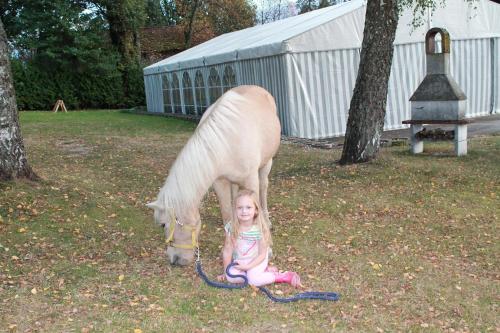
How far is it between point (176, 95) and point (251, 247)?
17.8 metres

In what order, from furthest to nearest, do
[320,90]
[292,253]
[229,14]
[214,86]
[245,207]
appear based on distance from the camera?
[229,14], [214,86], [320,90], [292,253], [245,207]

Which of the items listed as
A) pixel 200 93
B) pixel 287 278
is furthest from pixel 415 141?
pixel 200 93

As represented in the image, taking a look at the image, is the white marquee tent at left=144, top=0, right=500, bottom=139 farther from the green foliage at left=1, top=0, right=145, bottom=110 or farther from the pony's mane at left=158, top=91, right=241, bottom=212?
the green foliage at left=1, top=0, right=145, bottom=110

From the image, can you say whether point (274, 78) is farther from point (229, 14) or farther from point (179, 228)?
point (229, 14)

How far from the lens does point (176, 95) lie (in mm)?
21328

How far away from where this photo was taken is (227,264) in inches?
166

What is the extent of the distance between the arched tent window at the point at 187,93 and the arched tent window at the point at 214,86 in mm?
2068

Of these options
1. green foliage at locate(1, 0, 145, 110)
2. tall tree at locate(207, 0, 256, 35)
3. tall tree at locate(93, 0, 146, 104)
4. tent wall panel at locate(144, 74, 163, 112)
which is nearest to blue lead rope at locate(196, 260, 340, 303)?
tent wall panel at locate(144, 74, 163, 112)

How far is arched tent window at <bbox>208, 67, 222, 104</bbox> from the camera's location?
16.8 m

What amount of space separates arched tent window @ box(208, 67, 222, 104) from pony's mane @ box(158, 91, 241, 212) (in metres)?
12.3

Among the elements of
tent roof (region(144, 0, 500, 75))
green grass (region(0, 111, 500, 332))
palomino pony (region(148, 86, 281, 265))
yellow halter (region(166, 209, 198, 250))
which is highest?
tent roof (region(144, 0, 500, 75))

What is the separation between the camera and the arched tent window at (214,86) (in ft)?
55.0

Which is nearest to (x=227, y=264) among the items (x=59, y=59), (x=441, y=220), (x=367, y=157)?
(x=441, y=220)

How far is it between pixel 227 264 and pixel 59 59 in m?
26.8
